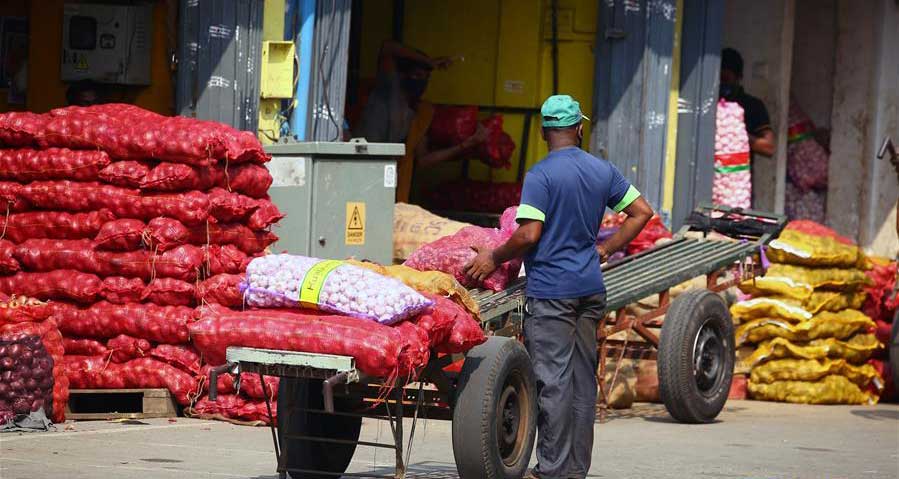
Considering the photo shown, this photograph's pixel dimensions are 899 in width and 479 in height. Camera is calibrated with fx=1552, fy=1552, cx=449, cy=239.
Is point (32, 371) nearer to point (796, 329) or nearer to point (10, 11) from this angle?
point (10, 11)

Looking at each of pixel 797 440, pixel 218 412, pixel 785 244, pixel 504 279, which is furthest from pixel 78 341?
pixel 785 244

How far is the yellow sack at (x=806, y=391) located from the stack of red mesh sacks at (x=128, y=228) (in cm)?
487

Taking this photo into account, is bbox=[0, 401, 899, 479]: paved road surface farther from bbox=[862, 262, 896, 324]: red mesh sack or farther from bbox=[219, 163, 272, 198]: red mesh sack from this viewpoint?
bbox=[862, 262, 896, 324]: red mesh sack

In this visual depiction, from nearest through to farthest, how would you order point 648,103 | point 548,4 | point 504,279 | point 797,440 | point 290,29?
point 504,279 < point 797,440 < point 290,29 < point 648,103 < point 548,4

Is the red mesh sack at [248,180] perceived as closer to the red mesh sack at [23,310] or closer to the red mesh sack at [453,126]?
the red mesh sack at [23,310]

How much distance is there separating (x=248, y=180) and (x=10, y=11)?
14.6 feet

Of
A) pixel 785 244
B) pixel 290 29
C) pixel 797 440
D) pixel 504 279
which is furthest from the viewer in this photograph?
pixel 785 244

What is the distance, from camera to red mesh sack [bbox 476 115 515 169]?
14831mm

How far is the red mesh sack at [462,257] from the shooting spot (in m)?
8.11

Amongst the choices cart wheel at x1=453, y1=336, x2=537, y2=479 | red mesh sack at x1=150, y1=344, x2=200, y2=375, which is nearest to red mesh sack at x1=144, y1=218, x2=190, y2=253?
red mesh sack at x1=150, y1=344, x2=200, y2=375

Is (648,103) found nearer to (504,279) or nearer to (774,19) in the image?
(774,19)

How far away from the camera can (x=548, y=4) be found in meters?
15.4

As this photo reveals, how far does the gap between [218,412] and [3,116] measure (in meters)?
2.26

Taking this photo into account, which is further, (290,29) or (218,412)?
(290,29)
